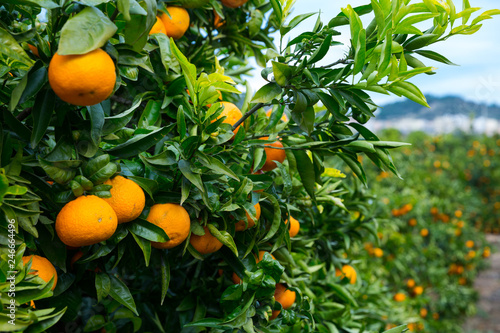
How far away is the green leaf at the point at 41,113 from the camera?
0.53 meters

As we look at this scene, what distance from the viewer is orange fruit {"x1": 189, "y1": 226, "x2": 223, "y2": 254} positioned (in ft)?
2.21

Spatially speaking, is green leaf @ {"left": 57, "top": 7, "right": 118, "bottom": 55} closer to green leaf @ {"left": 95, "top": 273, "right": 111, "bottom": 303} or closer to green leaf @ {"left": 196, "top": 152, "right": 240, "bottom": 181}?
green leaf @ {"left": 196, "top": 152, "right": 240, "bottom": 181}

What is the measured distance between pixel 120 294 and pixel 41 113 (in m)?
0.29

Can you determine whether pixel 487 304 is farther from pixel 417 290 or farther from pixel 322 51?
pixel 322 51

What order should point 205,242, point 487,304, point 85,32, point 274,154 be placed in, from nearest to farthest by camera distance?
point 85,32 < point 205,242 < point 274,154 < point 487,304

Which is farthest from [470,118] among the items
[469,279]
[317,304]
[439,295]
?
[317,304]

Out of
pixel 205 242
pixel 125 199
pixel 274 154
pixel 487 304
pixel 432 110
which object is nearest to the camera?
pixel 125 199

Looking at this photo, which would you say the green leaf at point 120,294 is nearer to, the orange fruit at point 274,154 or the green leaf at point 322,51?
the orange fruit at point 274,154

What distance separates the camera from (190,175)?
59 centimetres

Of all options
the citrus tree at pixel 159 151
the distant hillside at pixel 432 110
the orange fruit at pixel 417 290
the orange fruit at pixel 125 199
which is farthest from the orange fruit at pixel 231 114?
the distant hillside at pixel 432 110

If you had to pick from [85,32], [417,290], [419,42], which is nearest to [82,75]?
[85,32]

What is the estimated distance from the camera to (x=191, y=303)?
841mm

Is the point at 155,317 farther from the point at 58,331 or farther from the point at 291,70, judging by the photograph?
the point at 291,70

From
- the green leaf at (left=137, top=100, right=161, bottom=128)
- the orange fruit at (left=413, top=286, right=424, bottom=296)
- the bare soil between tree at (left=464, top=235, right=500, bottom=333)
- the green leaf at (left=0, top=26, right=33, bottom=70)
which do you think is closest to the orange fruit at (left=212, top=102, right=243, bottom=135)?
the green leaf at (left=137, top=100, right=161, bottom=128)
